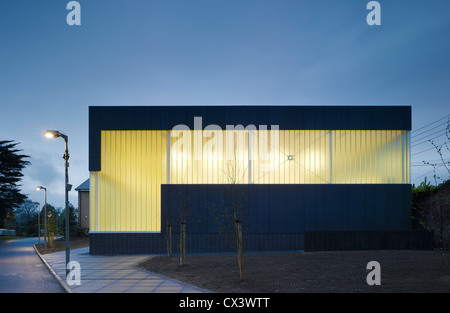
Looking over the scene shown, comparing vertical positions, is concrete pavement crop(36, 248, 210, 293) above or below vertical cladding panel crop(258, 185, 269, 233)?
below

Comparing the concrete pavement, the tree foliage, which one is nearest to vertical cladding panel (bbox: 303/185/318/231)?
the concrete pavement

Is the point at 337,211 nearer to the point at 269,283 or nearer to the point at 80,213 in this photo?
the point at 269,283

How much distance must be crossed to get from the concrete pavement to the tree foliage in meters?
44.5

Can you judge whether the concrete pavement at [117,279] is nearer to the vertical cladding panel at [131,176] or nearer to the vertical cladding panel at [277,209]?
the vertical cladding panel at [131,176]

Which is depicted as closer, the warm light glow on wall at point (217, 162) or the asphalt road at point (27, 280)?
the asphalt road at point (27, 280)

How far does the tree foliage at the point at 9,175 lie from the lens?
184ft

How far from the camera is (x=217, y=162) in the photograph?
23.2 metres

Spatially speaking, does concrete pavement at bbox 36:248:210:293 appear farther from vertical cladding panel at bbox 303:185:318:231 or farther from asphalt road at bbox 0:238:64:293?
vertical cladding panel at bbox 303:185:318:231

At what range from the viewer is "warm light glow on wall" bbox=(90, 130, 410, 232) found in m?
23.2

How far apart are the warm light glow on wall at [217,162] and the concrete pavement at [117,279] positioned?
467cm

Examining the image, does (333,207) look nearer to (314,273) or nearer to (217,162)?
(217,162)

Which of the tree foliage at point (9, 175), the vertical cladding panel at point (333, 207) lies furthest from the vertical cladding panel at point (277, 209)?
the tree foliage at point (9, 175)

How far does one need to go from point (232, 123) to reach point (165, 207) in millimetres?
7022
